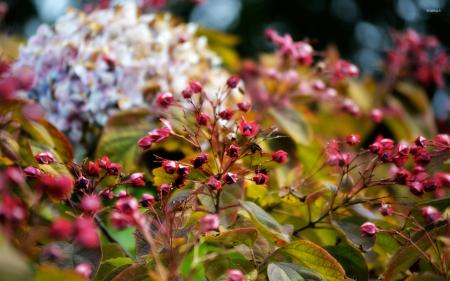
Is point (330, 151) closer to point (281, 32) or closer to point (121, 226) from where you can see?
point (121, 226)

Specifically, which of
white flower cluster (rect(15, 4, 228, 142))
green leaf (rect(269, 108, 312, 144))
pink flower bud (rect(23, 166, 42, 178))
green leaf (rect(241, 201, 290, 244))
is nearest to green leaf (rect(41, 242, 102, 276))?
pink flower bud (rect(23, 166, 42, 178))

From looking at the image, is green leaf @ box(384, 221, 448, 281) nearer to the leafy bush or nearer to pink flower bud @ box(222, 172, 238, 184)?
the leafy bush

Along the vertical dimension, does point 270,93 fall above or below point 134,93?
below

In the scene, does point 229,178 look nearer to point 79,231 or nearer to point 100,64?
point 79,231

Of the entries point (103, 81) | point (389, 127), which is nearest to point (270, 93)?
point (389, 127)

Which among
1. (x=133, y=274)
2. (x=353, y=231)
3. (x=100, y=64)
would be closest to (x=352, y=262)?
(x=353, y=231)

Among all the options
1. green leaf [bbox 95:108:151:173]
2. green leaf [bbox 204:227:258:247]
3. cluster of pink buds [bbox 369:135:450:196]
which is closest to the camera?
green leaf [bbox 204:227:258:247]

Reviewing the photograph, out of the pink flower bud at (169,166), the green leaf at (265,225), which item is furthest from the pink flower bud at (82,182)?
the green leaf at (265,225)
